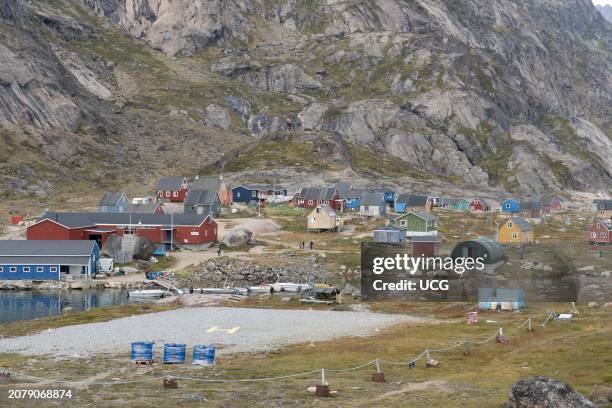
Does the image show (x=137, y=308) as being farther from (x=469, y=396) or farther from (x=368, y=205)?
(x=368, y=205)

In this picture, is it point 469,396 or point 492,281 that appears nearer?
point 469,396

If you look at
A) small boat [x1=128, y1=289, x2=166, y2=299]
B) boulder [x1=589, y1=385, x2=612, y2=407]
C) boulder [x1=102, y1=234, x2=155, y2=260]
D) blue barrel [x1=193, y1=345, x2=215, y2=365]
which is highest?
boulder [x1=102, y1=234, x2=155, y2=260]

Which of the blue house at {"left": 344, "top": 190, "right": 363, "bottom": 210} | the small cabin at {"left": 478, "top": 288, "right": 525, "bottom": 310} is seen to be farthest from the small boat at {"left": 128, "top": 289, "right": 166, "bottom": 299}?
the blue house at {"left": 344, "top": 190, "right": 363, "bottom": 210}

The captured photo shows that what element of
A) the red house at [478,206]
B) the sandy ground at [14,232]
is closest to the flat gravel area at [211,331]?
the sandy ground at [14,232]

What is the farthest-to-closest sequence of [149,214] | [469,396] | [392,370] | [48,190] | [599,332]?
[48,190]
[149,214]
[599,332]
[392,370]
[469,396]

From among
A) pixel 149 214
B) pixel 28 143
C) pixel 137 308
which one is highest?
pixel 28 143

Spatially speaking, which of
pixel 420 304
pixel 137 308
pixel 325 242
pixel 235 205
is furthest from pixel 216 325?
pixel 235 205

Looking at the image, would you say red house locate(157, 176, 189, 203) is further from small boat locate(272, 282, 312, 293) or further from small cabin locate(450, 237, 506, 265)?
small cabin locate(450, 237, 506, 265)
